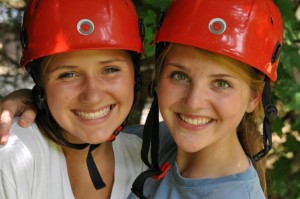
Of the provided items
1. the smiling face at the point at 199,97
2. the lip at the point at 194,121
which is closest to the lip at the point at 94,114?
the smiling face at the point at 199,97

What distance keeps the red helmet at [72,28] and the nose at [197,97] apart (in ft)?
1.65

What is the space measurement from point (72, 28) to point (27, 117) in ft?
1.92

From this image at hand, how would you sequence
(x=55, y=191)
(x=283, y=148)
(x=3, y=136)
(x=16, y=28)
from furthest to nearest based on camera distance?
(x=16, y=28) → (x=283, y=148) → (x=55, y=191) → (x=3, y=136)

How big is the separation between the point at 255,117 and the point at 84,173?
47.3 inches

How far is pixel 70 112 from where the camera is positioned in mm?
2867

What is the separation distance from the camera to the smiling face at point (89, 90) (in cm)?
282

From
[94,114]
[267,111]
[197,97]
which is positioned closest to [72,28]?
[94,114]

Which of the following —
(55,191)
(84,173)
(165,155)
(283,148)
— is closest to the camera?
(55,191)

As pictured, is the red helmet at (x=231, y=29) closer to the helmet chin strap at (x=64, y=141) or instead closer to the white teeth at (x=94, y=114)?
the white teeth at (x=94, y=114)

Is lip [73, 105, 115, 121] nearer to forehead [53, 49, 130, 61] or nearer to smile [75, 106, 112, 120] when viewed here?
smile [75, 106, 112, 120]

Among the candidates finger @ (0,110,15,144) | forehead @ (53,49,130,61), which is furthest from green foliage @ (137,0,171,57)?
finger @ (0,110,15,144)

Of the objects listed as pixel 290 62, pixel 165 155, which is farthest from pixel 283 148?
pixel 165 155

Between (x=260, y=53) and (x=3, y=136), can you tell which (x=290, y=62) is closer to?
(x=260, y=53)

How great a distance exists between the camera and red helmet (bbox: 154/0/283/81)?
2781mm
